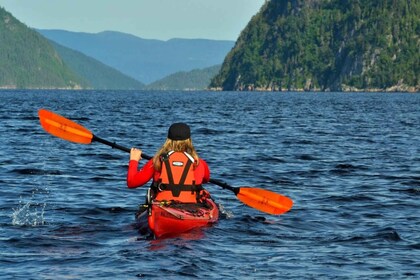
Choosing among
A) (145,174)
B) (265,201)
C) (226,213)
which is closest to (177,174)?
(145,174)

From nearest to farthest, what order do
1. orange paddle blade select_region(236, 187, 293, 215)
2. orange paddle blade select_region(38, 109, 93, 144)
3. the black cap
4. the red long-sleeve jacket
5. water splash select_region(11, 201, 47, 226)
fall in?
the black cap < the red long-sleeve jacket < water splash select_region(11, 201, 47, 226) < orange paddle blade select_region(236, 187, 293, 215) < orange paddle blade select_region(38, 109, 93, 144)

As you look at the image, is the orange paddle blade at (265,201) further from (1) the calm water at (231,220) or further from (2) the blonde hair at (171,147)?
(2) the blonde hair at (171,147)

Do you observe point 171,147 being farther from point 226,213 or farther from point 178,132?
point 226,213

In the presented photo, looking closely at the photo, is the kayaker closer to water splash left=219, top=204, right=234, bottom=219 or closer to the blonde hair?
the blonde hair

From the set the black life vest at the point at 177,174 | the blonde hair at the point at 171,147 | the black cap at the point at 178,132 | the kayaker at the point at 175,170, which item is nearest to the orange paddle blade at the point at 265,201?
the kayaker at the point at 175,170

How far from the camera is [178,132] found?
16125 mm

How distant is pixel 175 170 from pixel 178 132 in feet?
2.29

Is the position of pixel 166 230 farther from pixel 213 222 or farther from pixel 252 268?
pixel 252 268

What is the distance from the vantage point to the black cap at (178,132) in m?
16.1

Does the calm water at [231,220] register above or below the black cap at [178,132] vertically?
below

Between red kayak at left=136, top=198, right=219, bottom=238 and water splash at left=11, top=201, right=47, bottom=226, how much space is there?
2.89 meters

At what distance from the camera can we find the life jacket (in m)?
16.3

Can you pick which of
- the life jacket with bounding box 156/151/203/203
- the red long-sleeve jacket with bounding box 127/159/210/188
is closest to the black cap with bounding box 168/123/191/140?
the life jacket with bounding box 156/151/203/203

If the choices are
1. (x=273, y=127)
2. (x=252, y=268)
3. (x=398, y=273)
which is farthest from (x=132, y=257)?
(x=273, y=127)
